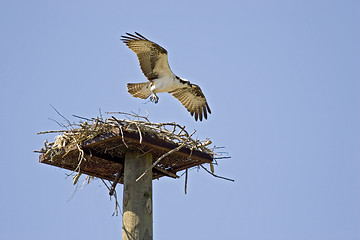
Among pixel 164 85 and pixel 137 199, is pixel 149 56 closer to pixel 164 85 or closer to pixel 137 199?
pixel 164 85

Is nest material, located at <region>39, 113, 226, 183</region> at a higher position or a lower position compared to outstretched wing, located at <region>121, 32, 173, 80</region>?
lower

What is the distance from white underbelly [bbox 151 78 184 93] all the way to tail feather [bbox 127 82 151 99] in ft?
0.71

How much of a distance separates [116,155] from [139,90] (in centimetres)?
315

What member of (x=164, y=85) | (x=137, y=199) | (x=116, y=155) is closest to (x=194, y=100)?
(x=164, y=85)

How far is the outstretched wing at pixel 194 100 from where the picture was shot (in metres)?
8.46


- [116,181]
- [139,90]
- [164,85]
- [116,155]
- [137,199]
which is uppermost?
[139,90]

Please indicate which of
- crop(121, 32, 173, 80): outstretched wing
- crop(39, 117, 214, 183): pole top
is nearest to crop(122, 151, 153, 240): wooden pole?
crop(39, 117, 214, 183): pole top

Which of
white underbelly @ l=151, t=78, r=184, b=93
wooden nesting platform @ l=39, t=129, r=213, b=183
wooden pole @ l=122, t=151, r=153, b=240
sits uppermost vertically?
white underbelly @ l=151, t=78, r=184, b=93

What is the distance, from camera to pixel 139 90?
27.9 ft

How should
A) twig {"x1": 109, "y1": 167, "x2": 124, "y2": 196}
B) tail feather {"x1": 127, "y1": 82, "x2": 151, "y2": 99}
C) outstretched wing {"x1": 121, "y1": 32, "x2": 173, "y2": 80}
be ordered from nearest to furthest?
twig {"x1": 109, "y1": 167, "x2": 124, "y2": 196} < outstretched wing {"x1": 121, "y1": 32, "x2": 173, "y2": 80} < tail feather {"x1": 127, "y1": 82, "x2": 151, "y2": 99}

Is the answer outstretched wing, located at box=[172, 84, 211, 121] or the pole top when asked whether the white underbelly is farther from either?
the pole top

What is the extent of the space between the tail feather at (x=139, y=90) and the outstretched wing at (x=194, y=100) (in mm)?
525

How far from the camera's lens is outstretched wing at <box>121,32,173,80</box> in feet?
25.1

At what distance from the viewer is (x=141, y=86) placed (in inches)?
333
